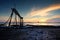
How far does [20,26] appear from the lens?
126 meters

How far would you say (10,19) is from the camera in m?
96.8

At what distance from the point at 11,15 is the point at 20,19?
766 inches

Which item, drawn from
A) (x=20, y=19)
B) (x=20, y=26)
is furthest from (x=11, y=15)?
(x=20, y=26)

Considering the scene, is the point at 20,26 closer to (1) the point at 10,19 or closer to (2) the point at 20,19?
(2) the point at 20,19

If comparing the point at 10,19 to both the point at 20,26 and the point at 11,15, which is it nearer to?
the point at 11,15

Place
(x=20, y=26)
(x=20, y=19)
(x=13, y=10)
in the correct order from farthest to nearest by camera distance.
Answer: (x=20, y=26) → (x=20, y=19) → (x=13, y=10)

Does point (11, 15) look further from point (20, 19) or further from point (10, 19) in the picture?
point (20, 19)

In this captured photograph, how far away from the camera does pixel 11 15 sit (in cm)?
9619

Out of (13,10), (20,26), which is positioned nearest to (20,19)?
(20,26)

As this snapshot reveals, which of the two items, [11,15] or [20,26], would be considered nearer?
[11,15]

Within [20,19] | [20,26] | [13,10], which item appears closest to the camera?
[13,10]

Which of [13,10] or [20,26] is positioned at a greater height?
[13,10]

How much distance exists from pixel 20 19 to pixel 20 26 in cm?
1240

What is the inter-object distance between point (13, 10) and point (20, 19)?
75.8ft
